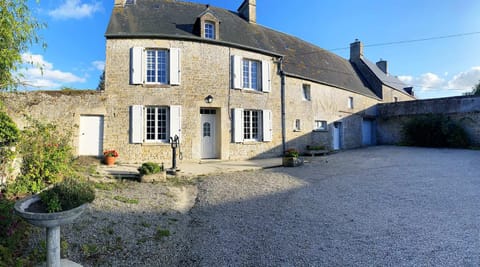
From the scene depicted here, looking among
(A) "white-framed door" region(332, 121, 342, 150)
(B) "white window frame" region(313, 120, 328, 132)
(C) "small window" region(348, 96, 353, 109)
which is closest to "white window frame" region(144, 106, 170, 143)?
(B) "white window frame" region(313, 120, 328, 132)

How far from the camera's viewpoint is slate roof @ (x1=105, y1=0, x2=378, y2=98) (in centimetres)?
930

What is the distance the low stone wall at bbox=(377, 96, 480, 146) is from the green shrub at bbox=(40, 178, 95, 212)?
1842 centimetres

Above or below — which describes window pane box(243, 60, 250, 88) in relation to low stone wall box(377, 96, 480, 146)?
above

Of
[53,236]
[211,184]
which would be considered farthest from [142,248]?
[211,184]

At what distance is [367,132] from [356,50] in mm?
7973

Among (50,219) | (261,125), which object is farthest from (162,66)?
(50,219)

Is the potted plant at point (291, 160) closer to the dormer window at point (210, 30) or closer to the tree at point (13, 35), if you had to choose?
the dormer window at point (210, 30)

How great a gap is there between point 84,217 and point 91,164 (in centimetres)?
516

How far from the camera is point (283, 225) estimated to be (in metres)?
3.51

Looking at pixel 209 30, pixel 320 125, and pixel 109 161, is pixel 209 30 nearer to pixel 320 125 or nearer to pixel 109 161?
pixel 109 161

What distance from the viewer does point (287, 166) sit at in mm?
8633

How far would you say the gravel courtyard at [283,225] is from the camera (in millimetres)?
Result: 2611

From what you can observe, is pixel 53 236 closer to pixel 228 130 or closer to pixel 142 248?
pixel 142 248

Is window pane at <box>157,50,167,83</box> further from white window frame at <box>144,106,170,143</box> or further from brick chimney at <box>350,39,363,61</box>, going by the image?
brick chimney at <box>350,39,363,61</box>
